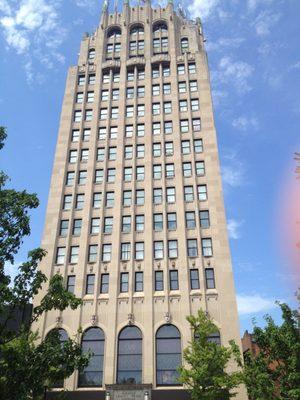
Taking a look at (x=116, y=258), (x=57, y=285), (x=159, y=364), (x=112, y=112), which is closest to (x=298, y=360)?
(x=159, y=364)

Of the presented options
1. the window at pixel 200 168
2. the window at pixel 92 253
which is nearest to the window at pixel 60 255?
the window at pixel 92 253

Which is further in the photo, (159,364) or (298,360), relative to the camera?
(159,364)

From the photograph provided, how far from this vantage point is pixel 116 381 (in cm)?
3297

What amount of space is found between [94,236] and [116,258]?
3641mm

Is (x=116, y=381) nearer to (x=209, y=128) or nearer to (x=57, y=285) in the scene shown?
(x=57, y=285)

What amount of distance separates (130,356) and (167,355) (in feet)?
10.3

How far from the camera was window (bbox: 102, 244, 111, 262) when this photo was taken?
3969 centimetres

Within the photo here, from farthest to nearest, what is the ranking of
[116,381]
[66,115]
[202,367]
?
[66,115] → [116,381] → [202,367]

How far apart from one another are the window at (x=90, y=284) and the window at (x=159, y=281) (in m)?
6.02

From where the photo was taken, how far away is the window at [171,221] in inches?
1604

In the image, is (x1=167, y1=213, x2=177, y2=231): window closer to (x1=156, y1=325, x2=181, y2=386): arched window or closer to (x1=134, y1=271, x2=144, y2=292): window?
(x1=134, y1=271, x2=144, y2=292): window

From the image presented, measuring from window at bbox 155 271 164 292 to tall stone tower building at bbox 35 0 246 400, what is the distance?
0.14 meters

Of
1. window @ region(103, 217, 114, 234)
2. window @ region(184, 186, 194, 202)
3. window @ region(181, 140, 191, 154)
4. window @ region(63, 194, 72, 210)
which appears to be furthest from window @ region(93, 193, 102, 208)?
window @ region(181, 140, 191, 154)

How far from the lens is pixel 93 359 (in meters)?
34.4
